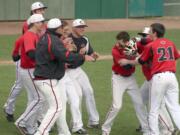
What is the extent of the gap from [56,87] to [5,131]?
5.41 feet

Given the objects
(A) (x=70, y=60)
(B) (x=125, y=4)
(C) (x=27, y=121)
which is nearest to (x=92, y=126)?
(C) (x=27, y=121)

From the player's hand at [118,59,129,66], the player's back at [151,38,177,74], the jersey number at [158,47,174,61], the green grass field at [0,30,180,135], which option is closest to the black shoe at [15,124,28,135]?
the green grass field at [0,30,180,135]

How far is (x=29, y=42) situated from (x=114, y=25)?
21.4m

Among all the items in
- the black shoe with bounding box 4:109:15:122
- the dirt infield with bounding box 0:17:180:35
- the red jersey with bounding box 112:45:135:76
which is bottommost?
the dirt infield with bounding box 0:17:180:35

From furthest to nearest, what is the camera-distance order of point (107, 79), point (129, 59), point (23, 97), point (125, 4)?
point (125, 4) → point (107, 79) → point (23, 97) → point (129, 59)

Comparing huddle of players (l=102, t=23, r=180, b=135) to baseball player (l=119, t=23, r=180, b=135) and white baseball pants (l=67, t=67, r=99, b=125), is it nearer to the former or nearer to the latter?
baseball player (l=119, t=23, r=180, b=135)

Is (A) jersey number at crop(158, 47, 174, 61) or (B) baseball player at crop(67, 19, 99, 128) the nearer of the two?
(A) jersey number at crop(158, 47, 174, 61)

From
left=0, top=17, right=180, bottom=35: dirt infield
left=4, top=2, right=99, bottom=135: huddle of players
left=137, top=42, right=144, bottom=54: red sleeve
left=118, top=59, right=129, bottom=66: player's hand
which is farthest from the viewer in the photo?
left=0, top=17, right=180, bottom=35: dirt infield

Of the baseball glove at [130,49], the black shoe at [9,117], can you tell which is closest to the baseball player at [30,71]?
the black shoe at [9,117]

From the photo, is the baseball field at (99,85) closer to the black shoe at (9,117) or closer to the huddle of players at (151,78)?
the black shoe at (9,117)

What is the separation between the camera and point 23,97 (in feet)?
42.9

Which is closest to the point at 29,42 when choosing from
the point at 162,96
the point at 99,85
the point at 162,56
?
the point at 162,56

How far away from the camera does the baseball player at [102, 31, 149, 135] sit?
9.76m

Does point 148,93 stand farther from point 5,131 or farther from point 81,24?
point 5,131
